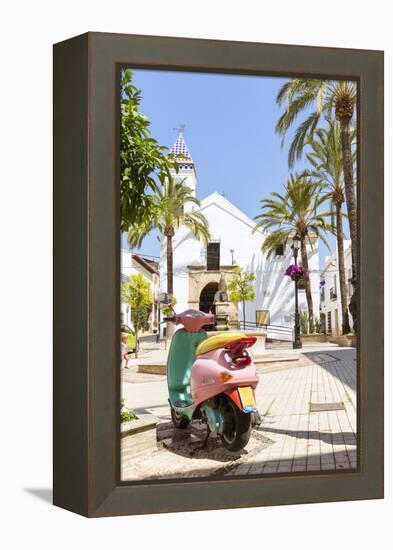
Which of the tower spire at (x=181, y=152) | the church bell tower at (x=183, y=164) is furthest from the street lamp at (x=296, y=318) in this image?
the tower spire at (x=181, y=152)

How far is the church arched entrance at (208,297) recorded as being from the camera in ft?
21.3

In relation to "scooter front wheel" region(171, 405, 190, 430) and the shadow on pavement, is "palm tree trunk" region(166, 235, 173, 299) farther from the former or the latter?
the shadow on pavement

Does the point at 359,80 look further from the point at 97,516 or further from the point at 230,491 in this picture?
the point at 97,516

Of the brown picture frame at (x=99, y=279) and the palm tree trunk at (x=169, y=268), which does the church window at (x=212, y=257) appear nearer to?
the palm tree trunk at (x=169, y=268)

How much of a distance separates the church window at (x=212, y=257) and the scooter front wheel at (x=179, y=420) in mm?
1074

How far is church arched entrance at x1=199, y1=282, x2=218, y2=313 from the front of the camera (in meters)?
6.48

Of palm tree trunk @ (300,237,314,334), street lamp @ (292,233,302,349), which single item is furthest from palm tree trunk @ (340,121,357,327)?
street lamp @ (292,233,302,349)

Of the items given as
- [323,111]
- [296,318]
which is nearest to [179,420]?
[296,318]

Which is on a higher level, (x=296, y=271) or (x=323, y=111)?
(x=323, y=111)

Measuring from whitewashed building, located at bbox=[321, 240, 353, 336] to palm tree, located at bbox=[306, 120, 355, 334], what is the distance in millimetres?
26

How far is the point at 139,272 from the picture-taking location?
627cm

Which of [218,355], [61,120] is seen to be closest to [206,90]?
[61,120]

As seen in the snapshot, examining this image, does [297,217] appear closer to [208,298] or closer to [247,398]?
[208,298]

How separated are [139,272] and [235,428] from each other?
1281 mm
